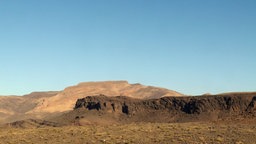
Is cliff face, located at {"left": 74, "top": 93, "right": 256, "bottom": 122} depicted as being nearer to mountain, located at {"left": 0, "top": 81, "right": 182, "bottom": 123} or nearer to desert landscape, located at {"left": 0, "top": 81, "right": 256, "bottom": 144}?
desert landscape, located at {"left": 0, "top": 81, "right": 256, "bottom": 144}

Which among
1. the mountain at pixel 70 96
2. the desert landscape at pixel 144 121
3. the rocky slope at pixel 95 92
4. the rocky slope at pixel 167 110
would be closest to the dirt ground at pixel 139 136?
the desert landscape at pixel 144 121

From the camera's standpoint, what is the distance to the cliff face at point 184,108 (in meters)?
66.3

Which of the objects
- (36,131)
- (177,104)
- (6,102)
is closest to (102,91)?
(6,102)

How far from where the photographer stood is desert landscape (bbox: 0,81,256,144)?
38438 millimetres

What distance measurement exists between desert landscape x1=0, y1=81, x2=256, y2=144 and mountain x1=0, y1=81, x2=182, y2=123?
2.22m

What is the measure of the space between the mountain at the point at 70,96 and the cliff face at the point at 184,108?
2581 inches

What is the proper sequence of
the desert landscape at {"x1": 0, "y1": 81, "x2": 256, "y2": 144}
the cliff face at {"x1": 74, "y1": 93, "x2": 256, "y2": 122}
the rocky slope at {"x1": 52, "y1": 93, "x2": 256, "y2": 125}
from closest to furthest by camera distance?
the desert landscape at {"x1": 0, "y1": 81, "x2": 256, "y2": 144}
the cliff face at {"x1": 74, "y1": 93, "x2": 256, "y2": 122}
the rocky slope at {"x1": 52, "y1": 93, "x2": 256, "y2": 125}

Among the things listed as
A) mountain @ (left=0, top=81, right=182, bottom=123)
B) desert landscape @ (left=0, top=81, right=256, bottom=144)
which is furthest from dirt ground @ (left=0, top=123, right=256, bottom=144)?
mountain @ (left=0, top=81, right=182, bottom=123)

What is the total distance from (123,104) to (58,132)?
35.9m

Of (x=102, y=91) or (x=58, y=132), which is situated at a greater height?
(x=102, y=91)

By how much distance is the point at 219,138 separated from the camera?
116 ft

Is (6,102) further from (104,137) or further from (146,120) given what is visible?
(104,137)

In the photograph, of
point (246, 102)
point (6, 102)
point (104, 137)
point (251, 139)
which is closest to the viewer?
point (251, 139)

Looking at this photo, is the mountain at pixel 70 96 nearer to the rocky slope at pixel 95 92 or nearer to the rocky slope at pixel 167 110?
the rocky slope at pixel 95 92
